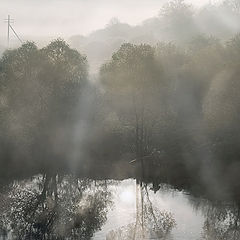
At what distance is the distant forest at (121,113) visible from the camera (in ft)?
268

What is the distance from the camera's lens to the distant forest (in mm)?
81750

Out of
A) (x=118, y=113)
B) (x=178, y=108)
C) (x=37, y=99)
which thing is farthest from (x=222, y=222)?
(x=178, y=108)

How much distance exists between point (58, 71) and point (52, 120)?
11012mm

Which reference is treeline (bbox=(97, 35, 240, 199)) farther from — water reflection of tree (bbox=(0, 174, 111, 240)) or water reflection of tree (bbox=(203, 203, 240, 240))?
water reflection of tree (bbox=(0, 174, 111, 240))

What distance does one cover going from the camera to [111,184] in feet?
235

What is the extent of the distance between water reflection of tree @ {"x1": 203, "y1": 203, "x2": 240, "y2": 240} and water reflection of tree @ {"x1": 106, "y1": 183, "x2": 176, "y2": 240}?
14.0ft

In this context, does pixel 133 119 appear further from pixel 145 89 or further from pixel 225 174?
pixel 225 174

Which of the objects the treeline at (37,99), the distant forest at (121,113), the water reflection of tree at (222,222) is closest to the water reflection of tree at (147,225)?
the water reflection of tree at (222,222)

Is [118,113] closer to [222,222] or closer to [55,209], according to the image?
[55,209]

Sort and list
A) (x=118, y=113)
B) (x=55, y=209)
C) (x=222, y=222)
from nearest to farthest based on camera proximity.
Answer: (x=222, y=222)
(x=55, y=209)
(x=118, y=113)

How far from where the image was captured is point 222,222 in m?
51.6

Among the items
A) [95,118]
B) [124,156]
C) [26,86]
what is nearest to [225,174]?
[124,156]

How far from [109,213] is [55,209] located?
6754 mm

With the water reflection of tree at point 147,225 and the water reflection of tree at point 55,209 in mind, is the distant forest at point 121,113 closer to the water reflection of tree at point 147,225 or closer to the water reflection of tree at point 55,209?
the water reflection of tree at point 55,209
